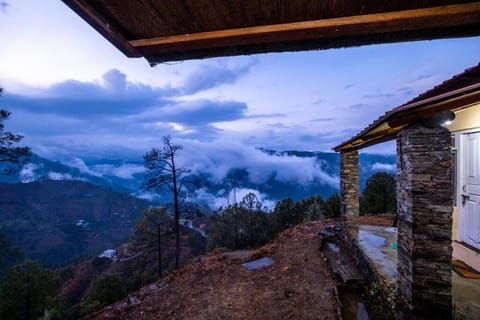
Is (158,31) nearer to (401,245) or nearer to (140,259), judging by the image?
(401,245)

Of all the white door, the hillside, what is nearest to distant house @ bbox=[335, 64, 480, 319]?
the white door

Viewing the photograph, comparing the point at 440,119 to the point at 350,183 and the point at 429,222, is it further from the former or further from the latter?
the point at 350,183

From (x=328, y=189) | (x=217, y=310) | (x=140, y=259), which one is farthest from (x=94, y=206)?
(x=328, y=189)

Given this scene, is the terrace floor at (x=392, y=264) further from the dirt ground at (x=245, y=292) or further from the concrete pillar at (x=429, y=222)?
the dirt ground at (x=245, y=292)

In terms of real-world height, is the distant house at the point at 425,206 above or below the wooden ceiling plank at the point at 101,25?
below

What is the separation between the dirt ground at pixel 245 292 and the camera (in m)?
5.21

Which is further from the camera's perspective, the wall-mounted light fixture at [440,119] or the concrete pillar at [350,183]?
the concrete pillar at [350,183]

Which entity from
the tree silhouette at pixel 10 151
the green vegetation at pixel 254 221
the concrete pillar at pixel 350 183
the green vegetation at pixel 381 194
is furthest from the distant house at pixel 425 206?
the green vegetation at pixel 254 221

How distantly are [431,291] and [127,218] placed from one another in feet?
337

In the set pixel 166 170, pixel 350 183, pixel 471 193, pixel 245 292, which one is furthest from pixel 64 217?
pixel 471 193

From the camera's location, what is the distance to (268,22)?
1.38 metres

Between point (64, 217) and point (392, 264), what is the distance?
375ft

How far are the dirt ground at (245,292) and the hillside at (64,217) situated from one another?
6078 cm

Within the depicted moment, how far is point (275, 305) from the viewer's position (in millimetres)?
5383
